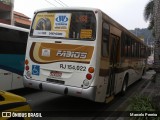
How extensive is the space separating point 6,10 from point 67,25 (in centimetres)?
2817

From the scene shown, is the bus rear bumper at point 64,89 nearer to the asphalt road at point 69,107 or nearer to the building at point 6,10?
the asphalt road at point 69,107

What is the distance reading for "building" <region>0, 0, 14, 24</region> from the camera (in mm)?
35188

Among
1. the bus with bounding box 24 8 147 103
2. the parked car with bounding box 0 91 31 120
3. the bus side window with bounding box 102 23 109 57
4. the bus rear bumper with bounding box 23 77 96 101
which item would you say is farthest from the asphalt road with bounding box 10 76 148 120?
the parked car with bounding box 0 91 31 120

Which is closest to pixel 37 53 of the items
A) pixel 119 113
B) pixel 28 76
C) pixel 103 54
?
pixel 28 76

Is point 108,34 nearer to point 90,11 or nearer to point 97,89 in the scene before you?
point 90,11

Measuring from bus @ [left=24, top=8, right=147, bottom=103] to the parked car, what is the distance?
280 centimetres

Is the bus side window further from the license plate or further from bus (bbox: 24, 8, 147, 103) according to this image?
the license plate

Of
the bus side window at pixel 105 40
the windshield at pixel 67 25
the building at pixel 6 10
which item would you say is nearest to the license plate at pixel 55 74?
the windshield at pixel 67 25

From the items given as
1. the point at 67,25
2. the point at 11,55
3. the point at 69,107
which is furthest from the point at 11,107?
the point at 11,55

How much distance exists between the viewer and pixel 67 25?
30.1 feet

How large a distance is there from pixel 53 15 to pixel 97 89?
8.98ft

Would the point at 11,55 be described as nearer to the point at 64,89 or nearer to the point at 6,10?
the point at 64,89

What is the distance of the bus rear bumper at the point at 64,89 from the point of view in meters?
8.49

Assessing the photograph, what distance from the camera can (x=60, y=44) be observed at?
9.17 meters
